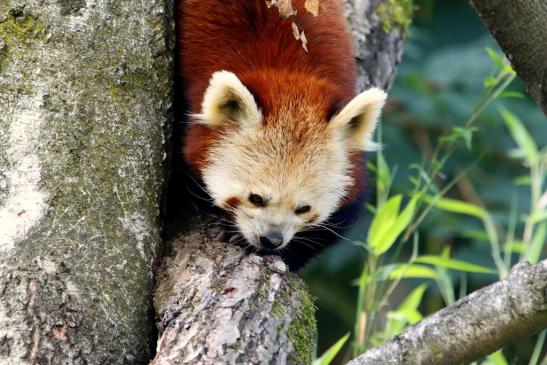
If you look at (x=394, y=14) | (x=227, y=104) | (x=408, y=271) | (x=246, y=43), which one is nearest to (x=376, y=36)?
(x=394, y=14)

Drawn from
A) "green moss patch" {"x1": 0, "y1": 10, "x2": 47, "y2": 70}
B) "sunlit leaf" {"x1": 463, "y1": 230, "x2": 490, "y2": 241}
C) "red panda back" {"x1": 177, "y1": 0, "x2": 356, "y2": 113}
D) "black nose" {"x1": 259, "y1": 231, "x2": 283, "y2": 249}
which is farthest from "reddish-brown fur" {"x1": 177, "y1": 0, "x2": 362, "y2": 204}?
"sunlit leaf" {"x1": 463, "y1": 230, "x2": 490, "y2": 241}

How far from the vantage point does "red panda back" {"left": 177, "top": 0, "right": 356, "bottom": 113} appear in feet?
10.1

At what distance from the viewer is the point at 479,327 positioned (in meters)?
2.00

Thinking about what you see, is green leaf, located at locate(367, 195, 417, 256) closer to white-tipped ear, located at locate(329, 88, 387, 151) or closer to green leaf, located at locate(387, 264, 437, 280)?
green leaf, located at locate(387, 264, 437, 280)

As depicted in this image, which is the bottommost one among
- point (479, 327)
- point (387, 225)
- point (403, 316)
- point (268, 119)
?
point (403, 316)

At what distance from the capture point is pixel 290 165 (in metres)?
2.96

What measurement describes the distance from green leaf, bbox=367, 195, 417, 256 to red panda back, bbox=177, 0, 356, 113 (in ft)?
1.81

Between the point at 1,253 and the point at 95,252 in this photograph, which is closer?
the point at 1,253

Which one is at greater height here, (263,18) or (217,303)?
(263,18)

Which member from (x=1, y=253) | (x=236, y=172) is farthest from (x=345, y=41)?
(x=1, y=253)

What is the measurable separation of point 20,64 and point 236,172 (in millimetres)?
822

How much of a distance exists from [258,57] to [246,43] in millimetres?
82

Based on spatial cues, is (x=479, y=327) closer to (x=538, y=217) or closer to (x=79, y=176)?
(x=79, y=176)

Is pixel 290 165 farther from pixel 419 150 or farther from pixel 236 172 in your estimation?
pixel 419 150
